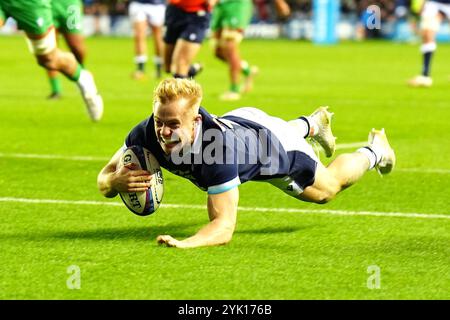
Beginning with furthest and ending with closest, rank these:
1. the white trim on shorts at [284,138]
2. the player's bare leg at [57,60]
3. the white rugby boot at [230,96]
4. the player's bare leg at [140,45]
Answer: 1. the player's bare leg at [140,45]
2. the white rugby boot at [230,96]
3. the player's bare leg at [57,60]
4. the white trim on shorts at [284,138]

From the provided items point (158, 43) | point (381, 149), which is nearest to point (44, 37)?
point (381, 149)

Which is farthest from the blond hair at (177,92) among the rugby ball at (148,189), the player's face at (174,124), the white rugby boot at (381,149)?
the white rugby boot at (381,149)

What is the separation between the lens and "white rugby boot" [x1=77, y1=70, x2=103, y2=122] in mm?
11781

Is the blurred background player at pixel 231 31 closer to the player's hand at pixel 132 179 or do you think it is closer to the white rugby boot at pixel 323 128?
the white rugby boot at pixel 323 128

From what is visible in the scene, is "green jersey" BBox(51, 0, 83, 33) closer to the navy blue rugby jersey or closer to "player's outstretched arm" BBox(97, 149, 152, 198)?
the navy blue rugby jersey

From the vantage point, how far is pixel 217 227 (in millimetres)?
6238

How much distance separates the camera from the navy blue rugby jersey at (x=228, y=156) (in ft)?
20.4

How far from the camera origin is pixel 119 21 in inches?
1777

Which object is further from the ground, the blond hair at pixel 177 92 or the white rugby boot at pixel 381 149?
the blond hair at pixel 177 92

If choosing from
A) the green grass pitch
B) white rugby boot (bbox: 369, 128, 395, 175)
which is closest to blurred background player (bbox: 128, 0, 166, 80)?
the green grass pitch

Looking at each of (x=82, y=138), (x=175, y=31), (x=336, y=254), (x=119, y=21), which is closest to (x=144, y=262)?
(x=336, y=254)

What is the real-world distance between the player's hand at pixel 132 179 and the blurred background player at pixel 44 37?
5321 mm
